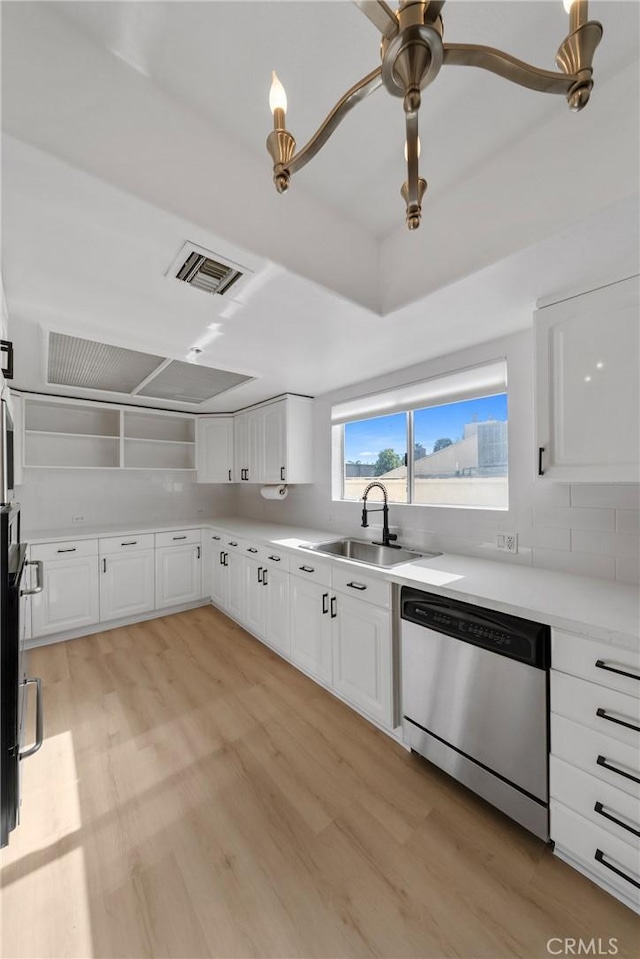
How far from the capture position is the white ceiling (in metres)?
0.91

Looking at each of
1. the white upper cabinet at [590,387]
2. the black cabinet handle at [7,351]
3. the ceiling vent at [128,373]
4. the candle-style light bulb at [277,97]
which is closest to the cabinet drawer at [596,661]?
the white upper cabinet at [590,387]

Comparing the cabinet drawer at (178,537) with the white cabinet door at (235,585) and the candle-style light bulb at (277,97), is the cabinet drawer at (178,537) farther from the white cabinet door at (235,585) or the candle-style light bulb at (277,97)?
the candle-style light bulb at (277,97)

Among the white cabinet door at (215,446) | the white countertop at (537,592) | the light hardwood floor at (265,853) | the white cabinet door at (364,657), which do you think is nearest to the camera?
the light hardwood floor at (265,853)

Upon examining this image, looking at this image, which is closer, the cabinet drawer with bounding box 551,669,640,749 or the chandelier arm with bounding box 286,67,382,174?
the chandelier arm with bounding box 286,67,382,174

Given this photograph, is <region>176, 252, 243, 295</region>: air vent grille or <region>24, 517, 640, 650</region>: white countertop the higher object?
<region>176, 252, 243, 295</region>: air vent grille

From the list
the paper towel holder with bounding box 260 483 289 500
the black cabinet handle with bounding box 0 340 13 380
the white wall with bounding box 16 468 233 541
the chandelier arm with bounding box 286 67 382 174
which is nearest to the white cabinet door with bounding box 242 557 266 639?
the paper towel holder with bounding box 260 483 289 500

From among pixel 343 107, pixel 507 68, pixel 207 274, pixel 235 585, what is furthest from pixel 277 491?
pixel 507 68

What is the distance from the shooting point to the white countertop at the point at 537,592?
1264 mm

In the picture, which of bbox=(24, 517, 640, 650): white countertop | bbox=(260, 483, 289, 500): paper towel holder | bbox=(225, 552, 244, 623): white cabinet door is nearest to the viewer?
bbox=(24, 517, 640, 650): white countertop

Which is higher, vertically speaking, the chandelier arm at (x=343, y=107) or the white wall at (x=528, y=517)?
the chandelier arm at (x=343, y=107)

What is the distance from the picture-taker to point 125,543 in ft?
11.6

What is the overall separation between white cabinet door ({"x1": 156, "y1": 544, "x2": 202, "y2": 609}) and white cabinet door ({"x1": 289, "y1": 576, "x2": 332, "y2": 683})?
1.72 meters

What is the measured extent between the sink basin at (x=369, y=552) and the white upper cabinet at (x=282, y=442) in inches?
34.3

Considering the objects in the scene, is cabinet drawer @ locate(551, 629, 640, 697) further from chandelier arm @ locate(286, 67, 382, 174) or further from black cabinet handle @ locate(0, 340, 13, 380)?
black cabinet handle @ locate(0, 340, 13, 380)
